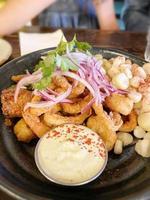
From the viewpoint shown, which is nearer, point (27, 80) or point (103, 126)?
point (103, 126)

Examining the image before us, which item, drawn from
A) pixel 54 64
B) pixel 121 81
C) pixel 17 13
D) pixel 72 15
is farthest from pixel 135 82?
pixel 72 15

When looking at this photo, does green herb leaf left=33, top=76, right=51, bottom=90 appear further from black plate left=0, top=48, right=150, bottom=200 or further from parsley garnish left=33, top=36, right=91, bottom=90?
black plate left=0, top=48, right=150, bottom=200

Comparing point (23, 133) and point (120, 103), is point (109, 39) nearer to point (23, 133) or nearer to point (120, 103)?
point (120, 103)

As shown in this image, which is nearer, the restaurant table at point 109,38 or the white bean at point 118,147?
the white bean at point 118,147

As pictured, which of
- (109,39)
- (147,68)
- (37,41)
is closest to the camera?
(147,68)

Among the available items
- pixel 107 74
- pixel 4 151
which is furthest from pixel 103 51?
pixel 4 151

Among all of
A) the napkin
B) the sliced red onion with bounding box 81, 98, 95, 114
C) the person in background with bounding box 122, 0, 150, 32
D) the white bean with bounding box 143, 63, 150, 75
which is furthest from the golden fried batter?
the person in background with bounding box 122, 0, 150, 32

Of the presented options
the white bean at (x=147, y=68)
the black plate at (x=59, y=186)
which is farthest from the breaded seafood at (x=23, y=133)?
the white bean at (x=147, y=68)

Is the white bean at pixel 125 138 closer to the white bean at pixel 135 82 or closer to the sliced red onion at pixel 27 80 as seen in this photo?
the white bean at pixel 135 82
